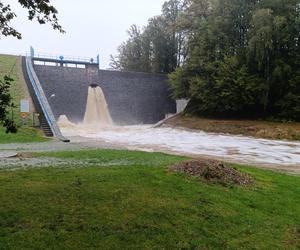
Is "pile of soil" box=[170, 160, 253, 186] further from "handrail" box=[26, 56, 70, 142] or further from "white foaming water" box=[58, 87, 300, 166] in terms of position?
"handrail" box=[26, 56, 70, 142]

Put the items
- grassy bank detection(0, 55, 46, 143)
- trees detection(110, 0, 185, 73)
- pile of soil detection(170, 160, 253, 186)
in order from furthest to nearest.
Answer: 1. trees detection(110, 0, 185, 73)
2. grassy bank detection(0, 55, 46, 143)
3. pile of soil detection(170, 160, 253, 186)

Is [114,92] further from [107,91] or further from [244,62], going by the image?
[244,62]

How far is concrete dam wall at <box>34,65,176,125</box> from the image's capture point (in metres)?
31.8

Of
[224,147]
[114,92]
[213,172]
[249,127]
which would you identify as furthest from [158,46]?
[213,172]

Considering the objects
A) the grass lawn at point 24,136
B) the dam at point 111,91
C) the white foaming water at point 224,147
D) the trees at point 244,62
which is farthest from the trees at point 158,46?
the grass lawn at point 24,136

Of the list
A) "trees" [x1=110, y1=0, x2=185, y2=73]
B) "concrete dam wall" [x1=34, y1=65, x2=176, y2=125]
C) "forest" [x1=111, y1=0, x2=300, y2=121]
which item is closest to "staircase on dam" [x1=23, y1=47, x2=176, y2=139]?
"concrete dam wall" [x1=34, y1=65, x2=176, y2=125]

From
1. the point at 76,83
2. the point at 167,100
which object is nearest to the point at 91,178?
the point at 76,83

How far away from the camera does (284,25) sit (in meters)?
28.4

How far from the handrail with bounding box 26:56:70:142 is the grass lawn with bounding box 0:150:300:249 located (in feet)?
43.7

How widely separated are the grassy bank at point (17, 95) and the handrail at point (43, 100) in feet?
2.23

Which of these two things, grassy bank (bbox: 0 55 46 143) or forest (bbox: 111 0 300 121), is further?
forest (bbox: 111 0 300 121)

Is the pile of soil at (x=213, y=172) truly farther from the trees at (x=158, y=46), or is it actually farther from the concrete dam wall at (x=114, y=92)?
the trees at (x=158, y=46)

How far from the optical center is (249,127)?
26828 mm

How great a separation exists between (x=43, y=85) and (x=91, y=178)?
25012 mm
